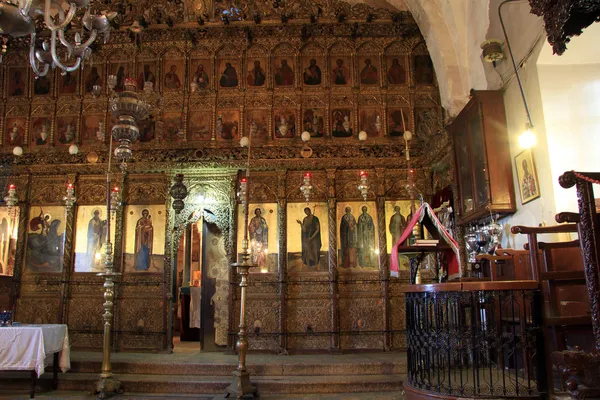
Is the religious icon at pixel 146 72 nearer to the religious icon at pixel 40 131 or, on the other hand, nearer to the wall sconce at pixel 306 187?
the religious icon at pixel 40 131

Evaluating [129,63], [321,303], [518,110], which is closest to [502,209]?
[518,110]

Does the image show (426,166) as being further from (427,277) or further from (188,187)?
(188,187)

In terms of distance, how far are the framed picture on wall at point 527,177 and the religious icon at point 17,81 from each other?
10505mm

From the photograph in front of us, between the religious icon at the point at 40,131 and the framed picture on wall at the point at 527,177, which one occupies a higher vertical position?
the religious icon at the point at 40,131

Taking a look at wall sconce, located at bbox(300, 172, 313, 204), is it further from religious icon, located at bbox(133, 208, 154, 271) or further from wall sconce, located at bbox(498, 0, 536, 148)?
wall sconce, located at bbox(498, 0, 536, 148)

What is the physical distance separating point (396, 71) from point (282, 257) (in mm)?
4850

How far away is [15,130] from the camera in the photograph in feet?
34.9

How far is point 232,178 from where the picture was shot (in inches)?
398

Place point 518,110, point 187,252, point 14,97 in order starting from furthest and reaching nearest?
point 187,252 < point 14,97 < point 518,110

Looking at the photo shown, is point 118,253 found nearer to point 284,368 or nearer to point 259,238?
point 259,238

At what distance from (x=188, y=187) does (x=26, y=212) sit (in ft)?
11.8

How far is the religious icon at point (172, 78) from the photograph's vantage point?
10.6 metres

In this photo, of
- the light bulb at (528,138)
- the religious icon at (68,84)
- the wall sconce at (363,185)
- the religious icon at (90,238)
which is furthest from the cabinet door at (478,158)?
the religious icon at (68,84)

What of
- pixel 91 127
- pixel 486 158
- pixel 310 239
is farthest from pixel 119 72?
pixel 486 158
